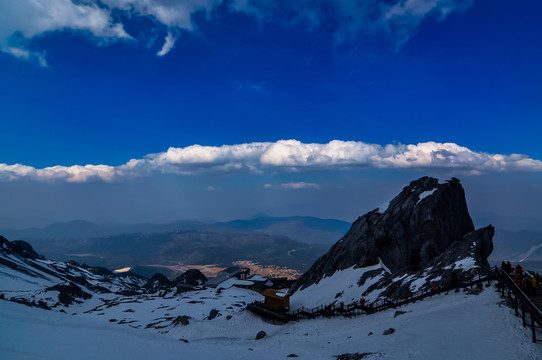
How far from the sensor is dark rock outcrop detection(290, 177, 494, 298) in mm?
52156

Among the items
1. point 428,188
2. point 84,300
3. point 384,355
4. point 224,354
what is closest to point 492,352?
point 384,355

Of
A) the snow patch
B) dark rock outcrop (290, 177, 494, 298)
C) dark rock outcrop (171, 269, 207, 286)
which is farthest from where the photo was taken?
dark rock outcrop (171, 269, 207, 286)

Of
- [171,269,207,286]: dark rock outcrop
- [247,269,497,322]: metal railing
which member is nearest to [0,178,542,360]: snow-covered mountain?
[247,269,497,322]: metal railing

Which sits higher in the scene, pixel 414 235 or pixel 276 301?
pixel 414 235

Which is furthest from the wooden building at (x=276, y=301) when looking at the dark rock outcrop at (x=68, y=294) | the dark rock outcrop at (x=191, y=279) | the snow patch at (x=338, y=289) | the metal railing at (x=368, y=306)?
the dark rock outcrop at (x=191, y=279)

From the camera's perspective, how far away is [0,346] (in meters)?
13.2

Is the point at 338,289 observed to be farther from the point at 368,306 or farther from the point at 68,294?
the point at 68,294

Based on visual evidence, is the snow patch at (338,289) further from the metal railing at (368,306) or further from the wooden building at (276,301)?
the metal railing at (368,306)

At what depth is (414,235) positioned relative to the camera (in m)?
61.1

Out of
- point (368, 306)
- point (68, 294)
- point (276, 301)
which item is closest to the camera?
point (368, 306)

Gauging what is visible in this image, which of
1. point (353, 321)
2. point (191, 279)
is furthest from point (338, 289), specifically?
point (191, 279)

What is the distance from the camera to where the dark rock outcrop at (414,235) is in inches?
2053

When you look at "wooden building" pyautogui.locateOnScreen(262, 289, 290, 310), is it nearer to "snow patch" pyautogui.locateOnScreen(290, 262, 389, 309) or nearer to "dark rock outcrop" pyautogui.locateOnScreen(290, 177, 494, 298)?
"snow patch" pyautogui.locateOnScreen(290, 262, 389, 309)

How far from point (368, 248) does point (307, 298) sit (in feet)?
59.2
